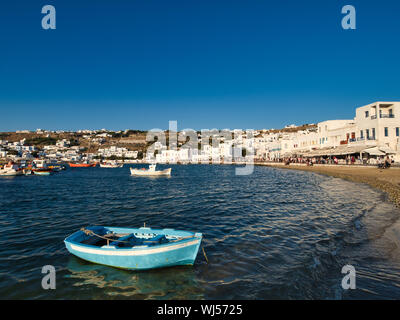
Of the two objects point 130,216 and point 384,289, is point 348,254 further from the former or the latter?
point 130,216

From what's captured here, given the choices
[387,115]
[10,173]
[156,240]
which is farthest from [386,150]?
[10,173]

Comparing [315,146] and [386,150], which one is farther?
[315,146]

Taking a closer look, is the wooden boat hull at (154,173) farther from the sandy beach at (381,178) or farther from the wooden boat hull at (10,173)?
the sandy beach at (381,178)

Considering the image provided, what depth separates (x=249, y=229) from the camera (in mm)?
12273

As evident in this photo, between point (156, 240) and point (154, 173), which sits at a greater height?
point (156, 240)

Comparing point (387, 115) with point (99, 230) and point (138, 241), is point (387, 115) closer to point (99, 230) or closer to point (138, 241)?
point (138, 241)

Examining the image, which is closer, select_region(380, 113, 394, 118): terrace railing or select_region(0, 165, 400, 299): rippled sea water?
select_region(0, 165, 400, 299): rippled sea water

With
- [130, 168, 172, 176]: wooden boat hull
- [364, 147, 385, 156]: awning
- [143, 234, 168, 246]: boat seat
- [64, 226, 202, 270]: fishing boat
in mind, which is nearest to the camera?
[64, 226, 202, 270]: fishing boat

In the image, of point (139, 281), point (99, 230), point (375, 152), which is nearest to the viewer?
point (139, 281)

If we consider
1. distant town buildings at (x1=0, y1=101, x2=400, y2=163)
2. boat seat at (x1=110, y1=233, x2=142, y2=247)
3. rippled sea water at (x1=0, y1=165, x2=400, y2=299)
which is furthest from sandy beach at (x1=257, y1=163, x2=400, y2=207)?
boat seat at (x1=110, y1=233, x2=142, y2=247)

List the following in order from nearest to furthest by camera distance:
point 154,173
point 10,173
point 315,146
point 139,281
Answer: point 139,281 → point 10,173 → point 154,173 → point 315,146

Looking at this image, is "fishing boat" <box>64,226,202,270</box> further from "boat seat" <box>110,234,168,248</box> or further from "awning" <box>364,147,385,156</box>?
"awning" <box>364,147,385,156</box>

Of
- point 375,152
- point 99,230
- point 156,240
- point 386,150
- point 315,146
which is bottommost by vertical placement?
point 156,240
